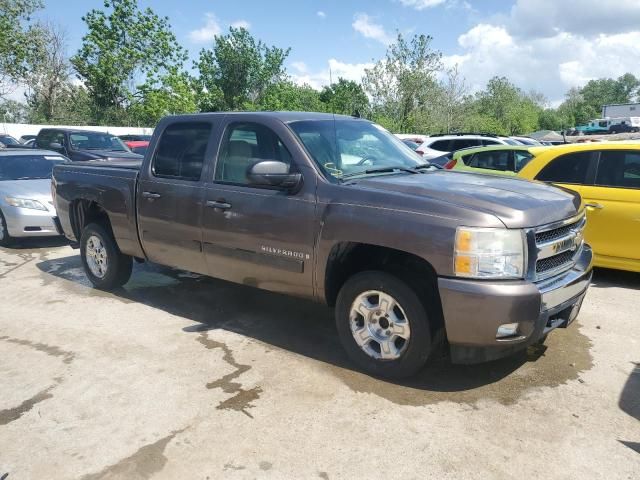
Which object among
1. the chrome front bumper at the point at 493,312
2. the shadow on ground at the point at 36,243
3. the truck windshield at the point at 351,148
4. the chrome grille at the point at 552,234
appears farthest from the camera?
the shadow on ground at the point at 36,243

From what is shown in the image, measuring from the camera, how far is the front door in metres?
4.12

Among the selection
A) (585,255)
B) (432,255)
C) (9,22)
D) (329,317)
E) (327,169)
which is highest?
(9,22)

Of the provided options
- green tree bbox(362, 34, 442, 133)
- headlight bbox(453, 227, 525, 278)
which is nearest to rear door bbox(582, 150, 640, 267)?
headlight bbox(453, 227, 525, 278)

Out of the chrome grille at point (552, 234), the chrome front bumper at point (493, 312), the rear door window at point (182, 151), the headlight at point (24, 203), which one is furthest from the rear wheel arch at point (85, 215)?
the chrome grille at point (552, 234)

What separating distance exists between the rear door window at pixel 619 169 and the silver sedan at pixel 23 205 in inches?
300

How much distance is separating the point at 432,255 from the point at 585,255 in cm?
163

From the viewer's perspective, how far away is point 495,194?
3.72 m

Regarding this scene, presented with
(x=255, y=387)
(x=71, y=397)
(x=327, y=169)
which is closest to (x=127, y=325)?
(x=71, y=397)

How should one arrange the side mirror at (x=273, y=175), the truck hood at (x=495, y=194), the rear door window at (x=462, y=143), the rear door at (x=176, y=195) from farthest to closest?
the rear door window at (x=462, y=143), the rear door at (x=176, y=195), the side mirror at (x=273, y=175), the truck hood at (x=495, y=194)

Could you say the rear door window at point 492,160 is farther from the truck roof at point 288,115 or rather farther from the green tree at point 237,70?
the green tree at point 237,70

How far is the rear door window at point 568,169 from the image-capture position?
6352 millimetres

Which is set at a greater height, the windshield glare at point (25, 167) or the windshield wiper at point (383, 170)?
the windshield wiper at point (383, 170)

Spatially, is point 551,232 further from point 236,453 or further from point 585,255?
point 236,453

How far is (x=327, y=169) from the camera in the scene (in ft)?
13.6
